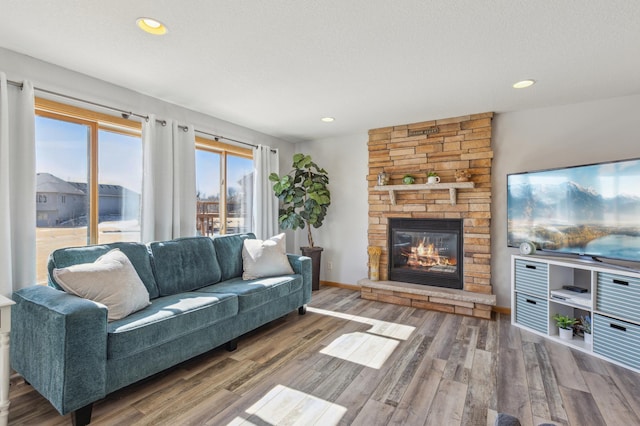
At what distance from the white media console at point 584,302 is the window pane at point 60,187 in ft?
13.9

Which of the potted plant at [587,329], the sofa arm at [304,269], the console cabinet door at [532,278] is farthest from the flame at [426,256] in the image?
the sofa arm at [304,269]

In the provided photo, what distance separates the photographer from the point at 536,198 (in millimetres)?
3160

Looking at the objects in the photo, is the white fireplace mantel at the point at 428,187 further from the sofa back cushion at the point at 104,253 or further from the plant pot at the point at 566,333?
the sofa back cushion at the point at 104,253

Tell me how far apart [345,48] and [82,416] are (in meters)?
2.76

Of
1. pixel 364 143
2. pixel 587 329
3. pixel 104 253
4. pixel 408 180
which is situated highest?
pixel 364 143

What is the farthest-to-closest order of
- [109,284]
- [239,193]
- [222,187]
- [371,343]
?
[239,193] → [222,187] → [371,343] → [109,284]

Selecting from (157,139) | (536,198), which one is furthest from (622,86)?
(157,139)

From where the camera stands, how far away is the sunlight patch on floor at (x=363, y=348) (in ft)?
8.00

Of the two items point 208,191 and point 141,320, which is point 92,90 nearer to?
point 208,191

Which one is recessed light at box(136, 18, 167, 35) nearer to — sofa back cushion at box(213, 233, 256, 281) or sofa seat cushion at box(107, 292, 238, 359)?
sofa seat cushion at box(107, 292, 238, 359)

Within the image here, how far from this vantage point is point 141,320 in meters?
1.97

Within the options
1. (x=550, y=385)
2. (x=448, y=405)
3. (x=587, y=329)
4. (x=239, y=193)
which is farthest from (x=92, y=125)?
(x=587, y=329)

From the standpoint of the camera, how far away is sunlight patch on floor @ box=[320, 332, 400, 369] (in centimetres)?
244

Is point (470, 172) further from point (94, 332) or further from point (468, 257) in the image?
point (94, 332)
